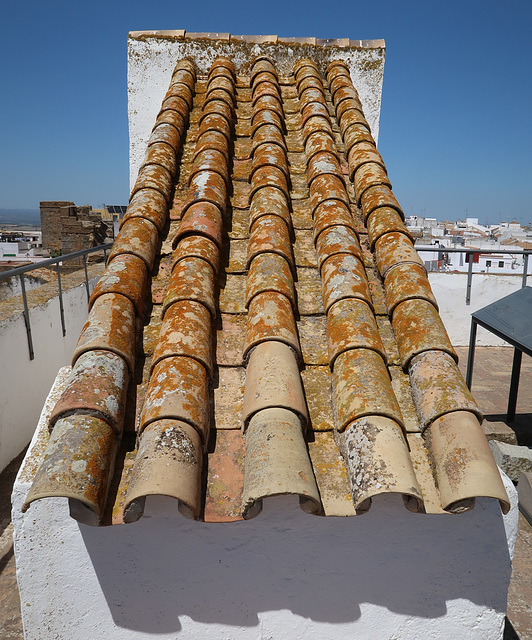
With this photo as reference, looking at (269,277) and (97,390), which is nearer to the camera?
(97,390)

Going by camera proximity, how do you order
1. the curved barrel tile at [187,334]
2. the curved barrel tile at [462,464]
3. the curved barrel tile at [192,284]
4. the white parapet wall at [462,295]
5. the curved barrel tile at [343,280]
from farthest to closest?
the white parapet wall at [462,295] < the curved barrel tile at [343,280] < the curved barrel tile at [192,284] < the curved barrel tile at [187,334] < the curved barrel tile at [462,464]

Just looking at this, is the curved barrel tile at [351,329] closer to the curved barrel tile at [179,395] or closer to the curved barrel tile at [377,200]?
the curved barrel tile at [179,395]

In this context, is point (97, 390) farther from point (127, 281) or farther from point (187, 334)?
point (127, 281)

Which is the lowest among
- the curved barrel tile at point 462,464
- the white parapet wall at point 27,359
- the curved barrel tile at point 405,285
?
the white parapet wall at point 27,359

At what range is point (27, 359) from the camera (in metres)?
5.06

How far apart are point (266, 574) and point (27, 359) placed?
4045 mm

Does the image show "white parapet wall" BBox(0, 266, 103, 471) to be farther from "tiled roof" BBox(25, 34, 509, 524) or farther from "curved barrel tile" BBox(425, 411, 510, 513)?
"curved barrel tile" BBox(425, 411, 510, 513)

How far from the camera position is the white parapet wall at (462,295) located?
30.2 ft

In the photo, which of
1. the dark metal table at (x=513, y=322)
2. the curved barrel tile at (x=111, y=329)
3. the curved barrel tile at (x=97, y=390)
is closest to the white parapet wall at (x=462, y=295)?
the dark metal table at (x=513, y=322)

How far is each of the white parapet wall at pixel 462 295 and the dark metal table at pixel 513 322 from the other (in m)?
3.24

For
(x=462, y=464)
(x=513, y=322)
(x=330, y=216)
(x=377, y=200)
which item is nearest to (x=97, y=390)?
(x=462, y=464)

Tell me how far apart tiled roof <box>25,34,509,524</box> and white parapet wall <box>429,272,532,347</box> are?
20.5 feet

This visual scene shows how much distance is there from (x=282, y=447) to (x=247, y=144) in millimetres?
2795

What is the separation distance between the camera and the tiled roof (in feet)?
5.65
